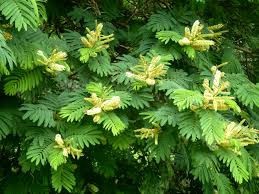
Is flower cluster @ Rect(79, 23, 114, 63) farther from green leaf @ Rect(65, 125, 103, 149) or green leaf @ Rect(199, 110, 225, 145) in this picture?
green leaf @ Rect(199, 110, 225, 145)

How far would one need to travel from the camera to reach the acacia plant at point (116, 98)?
1.97m

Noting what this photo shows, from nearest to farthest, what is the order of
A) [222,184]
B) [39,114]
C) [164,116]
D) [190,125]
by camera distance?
[190,125] → [164,116] → [39,114] → [222,184]

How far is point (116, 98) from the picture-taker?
197 centimetres

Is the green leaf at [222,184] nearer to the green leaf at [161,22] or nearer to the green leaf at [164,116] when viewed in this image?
the green leaf at [164,116]

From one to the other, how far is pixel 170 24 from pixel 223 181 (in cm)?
91

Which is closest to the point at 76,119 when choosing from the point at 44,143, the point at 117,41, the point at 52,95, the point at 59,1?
the point at 44,143

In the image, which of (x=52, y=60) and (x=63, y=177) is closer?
(x=52, y=60)

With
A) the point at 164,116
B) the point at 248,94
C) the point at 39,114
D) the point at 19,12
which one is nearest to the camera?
the point at 19,12

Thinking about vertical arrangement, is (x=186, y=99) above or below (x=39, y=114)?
above

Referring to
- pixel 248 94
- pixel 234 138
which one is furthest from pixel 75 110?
pixel 248 94

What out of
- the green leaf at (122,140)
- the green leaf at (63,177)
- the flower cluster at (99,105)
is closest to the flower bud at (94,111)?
the flower cluster at (99,105)

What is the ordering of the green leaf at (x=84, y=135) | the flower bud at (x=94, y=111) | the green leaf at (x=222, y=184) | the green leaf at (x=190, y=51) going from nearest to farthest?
1. the flower bud at (x=94, y=111)
2. the green leaf at (x=84, y=135)
3. the green leaf at (x=190, y=51)
4. the green leaf at (x=222, y=184)

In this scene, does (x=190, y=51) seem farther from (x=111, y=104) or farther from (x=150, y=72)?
(x=111, y=104)

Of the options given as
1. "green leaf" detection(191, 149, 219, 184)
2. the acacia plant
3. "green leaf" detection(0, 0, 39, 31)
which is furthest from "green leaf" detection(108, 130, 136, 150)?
"green leaf" detection(0, 0, 39, 31)
